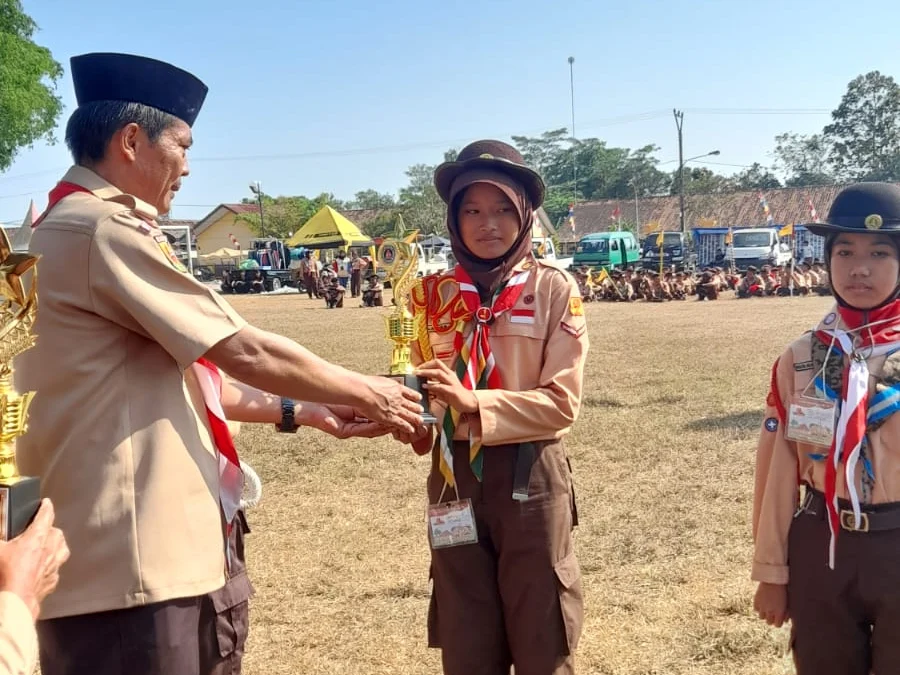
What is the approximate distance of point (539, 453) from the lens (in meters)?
2.58

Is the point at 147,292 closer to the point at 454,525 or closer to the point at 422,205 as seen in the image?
the point at 454,525

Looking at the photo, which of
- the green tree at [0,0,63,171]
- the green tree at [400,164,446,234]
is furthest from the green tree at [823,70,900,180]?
the green tree at [0,0,63,171]

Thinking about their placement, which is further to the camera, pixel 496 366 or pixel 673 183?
pixel 673 183

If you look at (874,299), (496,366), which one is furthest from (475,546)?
(874,299)

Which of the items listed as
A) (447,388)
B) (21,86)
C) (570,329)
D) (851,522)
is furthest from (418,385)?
(21,86)

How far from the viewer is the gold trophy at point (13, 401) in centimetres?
154

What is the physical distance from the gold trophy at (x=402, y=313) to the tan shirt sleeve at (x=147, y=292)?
775mm

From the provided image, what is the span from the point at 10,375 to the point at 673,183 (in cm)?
7602

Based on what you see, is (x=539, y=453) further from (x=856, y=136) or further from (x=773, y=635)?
(x=856, y=136)

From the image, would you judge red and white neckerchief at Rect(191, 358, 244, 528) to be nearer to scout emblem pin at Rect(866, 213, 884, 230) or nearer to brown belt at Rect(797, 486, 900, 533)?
brown belt at Rect(797, 486, 900, 533)

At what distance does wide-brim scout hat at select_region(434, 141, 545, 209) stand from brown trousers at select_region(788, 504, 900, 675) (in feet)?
4.46

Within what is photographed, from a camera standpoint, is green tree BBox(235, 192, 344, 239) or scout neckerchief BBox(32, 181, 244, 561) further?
green tree BBox(235, 192, 344, 239)

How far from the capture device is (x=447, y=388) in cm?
245

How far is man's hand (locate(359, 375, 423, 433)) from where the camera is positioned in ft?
7.62
